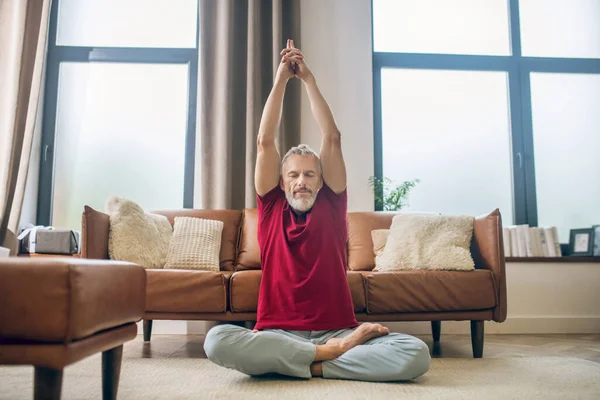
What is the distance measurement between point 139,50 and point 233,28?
77 cm

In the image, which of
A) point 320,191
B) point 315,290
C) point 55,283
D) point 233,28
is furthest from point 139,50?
point 55,283

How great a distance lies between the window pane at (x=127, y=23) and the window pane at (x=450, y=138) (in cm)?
160

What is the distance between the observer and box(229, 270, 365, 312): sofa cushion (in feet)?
8.25

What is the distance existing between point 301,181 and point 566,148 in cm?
297

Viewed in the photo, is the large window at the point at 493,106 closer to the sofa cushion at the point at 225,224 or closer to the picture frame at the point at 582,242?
the picture frame at the point at 582,242

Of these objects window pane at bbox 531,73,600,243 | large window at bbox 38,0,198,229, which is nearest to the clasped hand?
large window at bbox 38,0,198,229

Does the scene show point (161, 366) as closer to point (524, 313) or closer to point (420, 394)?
point (420, 394)

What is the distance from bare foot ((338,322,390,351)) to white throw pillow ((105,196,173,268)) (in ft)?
3.86

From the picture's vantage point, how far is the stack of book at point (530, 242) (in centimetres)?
379

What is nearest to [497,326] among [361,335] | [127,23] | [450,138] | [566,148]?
[450,138]

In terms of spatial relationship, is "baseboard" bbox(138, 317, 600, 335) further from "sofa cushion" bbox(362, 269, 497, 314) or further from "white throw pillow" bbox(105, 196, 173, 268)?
"sofa cushion" bbox(362, 269, 497, 314)

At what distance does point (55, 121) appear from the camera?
156 inches

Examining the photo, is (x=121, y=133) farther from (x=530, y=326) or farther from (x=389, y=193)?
(x=530, y=326)

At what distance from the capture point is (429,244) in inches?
110
